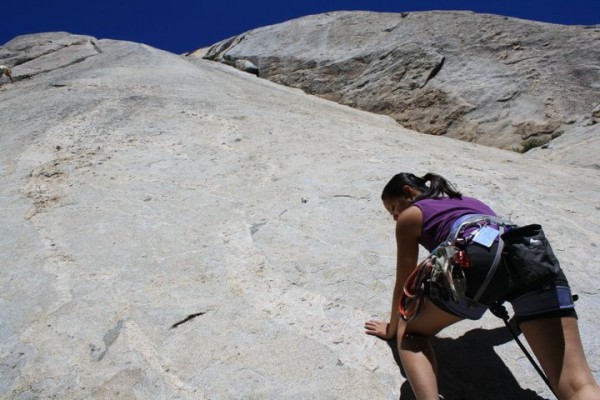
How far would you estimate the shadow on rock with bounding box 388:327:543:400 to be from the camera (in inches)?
89.4

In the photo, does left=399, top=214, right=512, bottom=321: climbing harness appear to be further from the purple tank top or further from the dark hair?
the dark hair

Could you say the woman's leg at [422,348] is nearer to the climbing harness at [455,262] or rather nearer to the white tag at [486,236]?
the climbing harness at [455,262]

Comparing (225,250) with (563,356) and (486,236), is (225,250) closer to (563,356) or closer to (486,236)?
(486,236)

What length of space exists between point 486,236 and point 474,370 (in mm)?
861

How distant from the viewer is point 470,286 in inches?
77.3

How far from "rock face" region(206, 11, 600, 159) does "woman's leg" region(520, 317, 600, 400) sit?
6439mm

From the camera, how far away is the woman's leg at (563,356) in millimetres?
1734

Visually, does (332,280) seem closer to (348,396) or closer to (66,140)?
(348,396)

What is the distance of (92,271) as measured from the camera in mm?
3314

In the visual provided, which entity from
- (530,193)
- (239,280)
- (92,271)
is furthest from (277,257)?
(530,193)

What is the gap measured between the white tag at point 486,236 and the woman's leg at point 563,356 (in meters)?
0.36

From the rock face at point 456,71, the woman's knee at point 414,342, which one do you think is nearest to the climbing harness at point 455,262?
the woman's knee at point 414,342

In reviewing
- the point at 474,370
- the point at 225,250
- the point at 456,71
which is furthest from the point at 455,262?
the point at 456,71

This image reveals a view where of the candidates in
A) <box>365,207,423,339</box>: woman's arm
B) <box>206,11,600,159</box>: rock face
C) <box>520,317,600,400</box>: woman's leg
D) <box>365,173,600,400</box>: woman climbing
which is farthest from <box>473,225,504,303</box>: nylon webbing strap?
<box>206,11,600,159</box>: rock face
